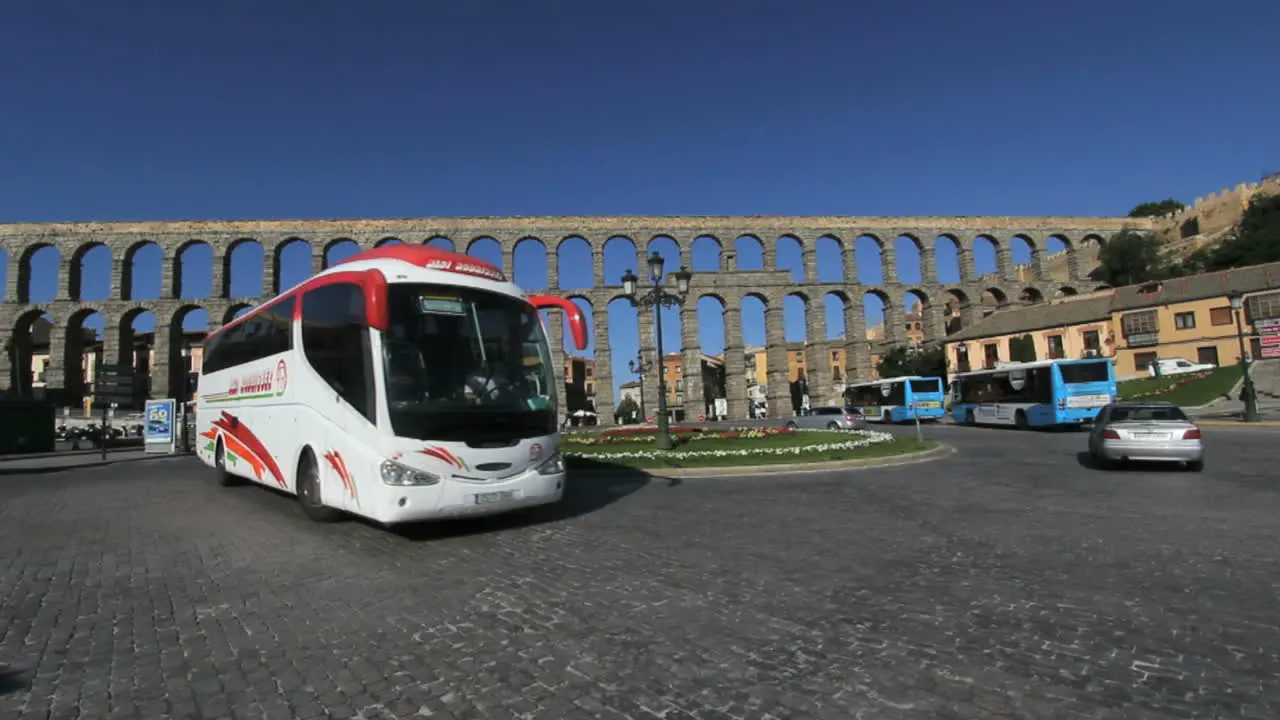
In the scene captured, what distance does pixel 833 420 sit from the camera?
1161 inches

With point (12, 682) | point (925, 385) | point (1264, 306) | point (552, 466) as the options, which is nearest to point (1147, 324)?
point (1264, 306)

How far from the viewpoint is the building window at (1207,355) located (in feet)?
146

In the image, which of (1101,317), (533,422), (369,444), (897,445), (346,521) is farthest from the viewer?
(1101,317)

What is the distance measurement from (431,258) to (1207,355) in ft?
184

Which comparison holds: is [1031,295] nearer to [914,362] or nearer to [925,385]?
[914,362]

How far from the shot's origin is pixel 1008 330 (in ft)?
176

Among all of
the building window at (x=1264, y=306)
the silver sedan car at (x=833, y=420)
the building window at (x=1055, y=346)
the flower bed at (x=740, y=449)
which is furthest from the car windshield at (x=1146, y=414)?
the building window at (x=1055, y=346)

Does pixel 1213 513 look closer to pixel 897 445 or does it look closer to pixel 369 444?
pixel 897 445

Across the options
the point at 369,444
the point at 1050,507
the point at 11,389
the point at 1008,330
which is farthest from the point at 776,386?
the point at 11,389

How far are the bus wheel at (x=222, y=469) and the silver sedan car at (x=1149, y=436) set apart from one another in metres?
17.9

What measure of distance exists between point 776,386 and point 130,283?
189ft

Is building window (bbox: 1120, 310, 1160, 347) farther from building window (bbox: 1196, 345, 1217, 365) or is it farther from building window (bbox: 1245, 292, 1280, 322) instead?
building window (bbox: 1245, 292, 1280, 322)

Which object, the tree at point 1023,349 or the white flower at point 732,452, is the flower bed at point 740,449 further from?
the tree at point 1023,349

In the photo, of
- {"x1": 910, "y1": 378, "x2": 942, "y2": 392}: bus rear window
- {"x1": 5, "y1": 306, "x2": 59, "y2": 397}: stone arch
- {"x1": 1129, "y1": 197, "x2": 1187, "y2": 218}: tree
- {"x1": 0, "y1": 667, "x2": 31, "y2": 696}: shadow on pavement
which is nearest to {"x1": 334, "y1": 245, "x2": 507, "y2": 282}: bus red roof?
{"x1": 0, "y1": 667, "x2": 31, "y2": 696}: shadow on pavement
